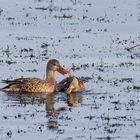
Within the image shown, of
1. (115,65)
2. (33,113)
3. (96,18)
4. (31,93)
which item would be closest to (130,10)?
(96,18)

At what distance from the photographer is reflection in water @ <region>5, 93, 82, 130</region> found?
16391mm

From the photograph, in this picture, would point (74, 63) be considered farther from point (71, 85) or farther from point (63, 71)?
point (71, 85)

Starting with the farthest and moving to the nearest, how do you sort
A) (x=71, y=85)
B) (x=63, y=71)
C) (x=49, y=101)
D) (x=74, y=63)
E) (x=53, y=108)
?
(x=74, y=63)
(x=63, y=71)
(x=71, y=85)
(x=49, y=101)
(x=53, y=108)

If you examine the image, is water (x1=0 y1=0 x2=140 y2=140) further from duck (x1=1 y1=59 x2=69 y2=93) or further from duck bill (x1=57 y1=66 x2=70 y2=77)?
duck bill (x1=57 y1=66 x2=70 y2=77)

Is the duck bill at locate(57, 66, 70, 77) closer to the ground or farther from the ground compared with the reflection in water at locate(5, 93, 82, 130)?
farther from the ground

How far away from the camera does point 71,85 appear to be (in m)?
19.6

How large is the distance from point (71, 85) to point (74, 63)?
2.96m

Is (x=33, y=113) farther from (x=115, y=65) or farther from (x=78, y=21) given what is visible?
(x=78, y=21)

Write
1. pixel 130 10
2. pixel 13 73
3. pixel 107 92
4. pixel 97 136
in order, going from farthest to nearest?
pixel 130 10 → pixel 13 73 → pixel 107 92 → pixel 97 136

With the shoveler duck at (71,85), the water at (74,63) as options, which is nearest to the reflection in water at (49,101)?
the water at (74,63)

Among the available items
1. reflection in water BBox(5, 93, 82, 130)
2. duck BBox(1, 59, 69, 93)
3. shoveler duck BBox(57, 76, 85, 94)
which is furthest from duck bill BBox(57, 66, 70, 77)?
reflection in water BBox(5, 93, 82, 130)

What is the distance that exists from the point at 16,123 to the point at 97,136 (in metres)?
1.57

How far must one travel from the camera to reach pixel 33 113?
54.0 ft

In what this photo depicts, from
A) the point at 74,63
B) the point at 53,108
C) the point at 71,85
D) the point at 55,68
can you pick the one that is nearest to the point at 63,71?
the point at 55,68
